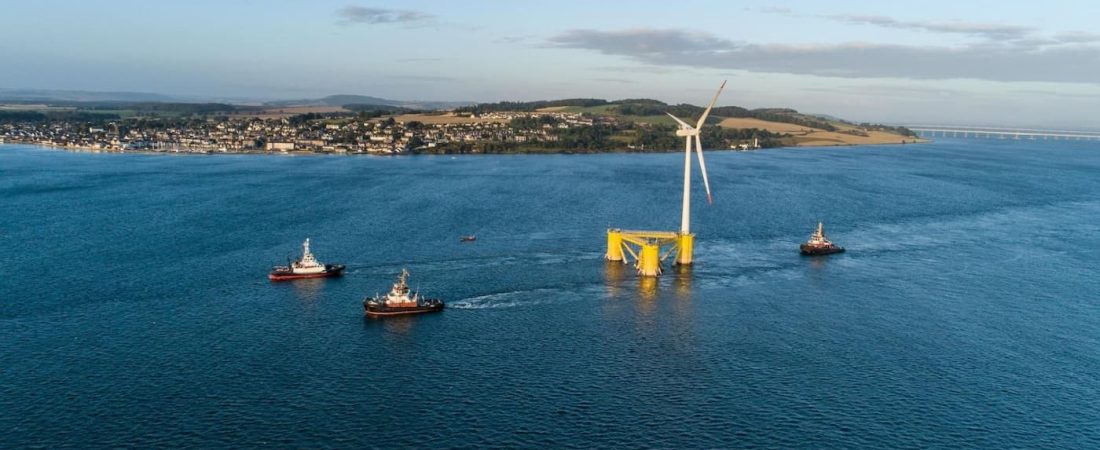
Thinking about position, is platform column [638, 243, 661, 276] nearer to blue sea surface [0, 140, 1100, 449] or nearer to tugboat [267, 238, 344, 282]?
blue sea surface [0, 140, 1100, 449]

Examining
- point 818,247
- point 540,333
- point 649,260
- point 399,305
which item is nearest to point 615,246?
point 649,260

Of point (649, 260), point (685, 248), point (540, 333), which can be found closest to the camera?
point (540, 333)

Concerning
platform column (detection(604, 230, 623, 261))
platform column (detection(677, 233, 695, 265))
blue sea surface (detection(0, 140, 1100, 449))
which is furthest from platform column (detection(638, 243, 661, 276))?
platform column (detection(604, 230, 623, 261))

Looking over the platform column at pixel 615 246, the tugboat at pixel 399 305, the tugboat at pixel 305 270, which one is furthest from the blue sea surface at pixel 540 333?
the platform column at pixel 615 246

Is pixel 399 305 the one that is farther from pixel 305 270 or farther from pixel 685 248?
pixel 685 248

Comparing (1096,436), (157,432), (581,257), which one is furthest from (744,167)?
(157,432)

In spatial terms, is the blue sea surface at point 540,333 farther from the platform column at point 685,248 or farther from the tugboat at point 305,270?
the platform column at point 685,248

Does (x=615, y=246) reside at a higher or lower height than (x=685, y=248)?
lower

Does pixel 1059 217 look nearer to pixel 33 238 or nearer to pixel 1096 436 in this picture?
pixel 1096 436
